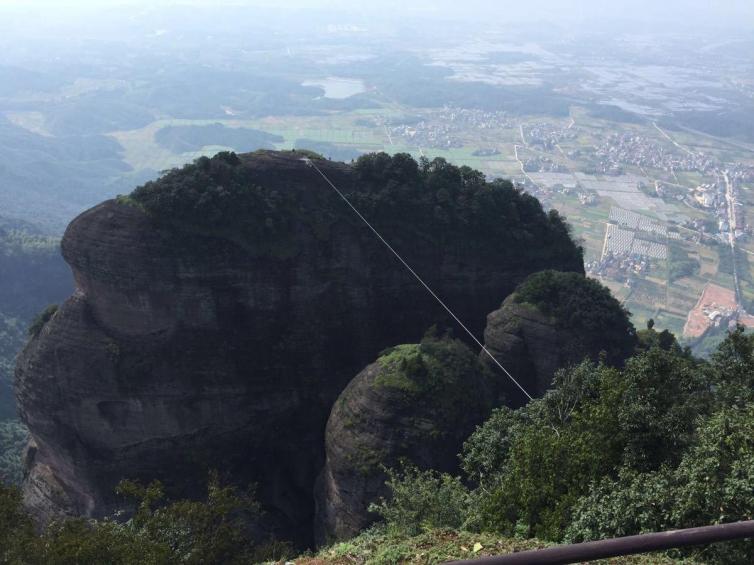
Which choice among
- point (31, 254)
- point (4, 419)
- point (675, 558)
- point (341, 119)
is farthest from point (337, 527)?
point (341, 119)

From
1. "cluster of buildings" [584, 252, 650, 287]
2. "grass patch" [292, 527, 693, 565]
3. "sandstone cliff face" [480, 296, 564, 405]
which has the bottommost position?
"cluster of buildings" [584, 252, 650, 287]

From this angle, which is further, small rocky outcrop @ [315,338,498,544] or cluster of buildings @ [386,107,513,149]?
cluster of buildings @ [386,107,513,149]

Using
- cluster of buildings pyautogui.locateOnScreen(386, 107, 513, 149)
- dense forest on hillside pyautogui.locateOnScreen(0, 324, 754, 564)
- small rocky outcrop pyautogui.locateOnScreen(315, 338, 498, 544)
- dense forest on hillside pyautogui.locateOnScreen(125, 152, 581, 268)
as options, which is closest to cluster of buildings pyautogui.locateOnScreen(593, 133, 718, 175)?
cluster of buildings pyautogui.locateOnScreen(386, 107, 513, 149)

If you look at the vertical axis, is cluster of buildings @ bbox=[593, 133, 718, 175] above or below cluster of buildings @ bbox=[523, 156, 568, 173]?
above

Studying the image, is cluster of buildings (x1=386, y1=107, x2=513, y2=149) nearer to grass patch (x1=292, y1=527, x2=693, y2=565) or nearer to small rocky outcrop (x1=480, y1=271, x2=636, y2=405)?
small rocky outcrop (x1=480, y1=271, x2=636, y2=405)

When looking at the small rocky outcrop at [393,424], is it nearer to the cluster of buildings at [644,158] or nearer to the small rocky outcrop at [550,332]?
the small rocky outcrop at [550,332]

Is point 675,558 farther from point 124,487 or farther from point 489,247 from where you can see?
point 489,247
